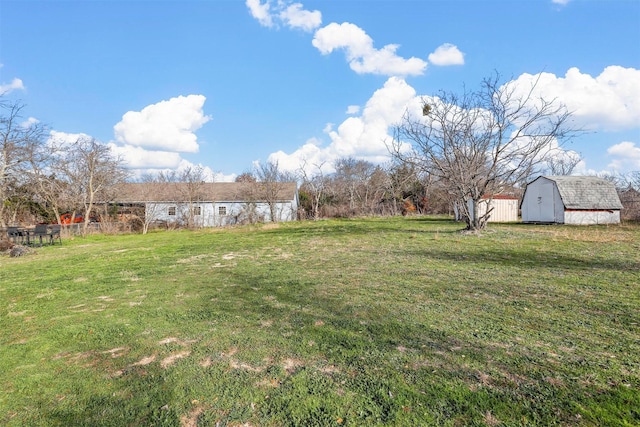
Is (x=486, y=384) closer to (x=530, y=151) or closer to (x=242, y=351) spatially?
(x=242, y=351)

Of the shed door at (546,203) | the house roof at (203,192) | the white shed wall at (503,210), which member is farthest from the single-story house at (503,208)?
the house roof at (203,192)

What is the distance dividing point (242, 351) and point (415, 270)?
4.96 metres

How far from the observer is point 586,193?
856 inches

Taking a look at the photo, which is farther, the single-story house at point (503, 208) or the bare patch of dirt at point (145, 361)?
the single-story house at point (503, 208)

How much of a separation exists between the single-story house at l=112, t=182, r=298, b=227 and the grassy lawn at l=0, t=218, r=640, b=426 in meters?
22.9

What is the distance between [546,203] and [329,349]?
23968 millimetres

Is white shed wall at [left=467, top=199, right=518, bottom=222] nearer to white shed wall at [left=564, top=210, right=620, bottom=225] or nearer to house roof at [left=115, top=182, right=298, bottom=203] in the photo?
white shed wall at [left=564, top=210, right=620, bottom=225]

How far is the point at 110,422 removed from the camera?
249 centimetres

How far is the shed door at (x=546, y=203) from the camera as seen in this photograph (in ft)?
72.5

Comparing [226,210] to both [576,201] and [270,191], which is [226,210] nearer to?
[270,191]

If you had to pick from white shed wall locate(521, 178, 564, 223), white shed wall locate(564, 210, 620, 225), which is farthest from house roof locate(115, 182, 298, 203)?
white shed wall locate(564, 210, 620, 225)

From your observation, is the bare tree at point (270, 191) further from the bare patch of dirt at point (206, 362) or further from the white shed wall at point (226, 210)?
the bare patch of dirt at point (206, 362)

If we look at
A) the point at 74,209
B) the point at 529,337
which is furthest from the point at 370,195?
the point at 529,337

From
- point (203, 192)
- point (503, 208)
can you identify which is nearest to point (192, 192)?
point (203, 192)
